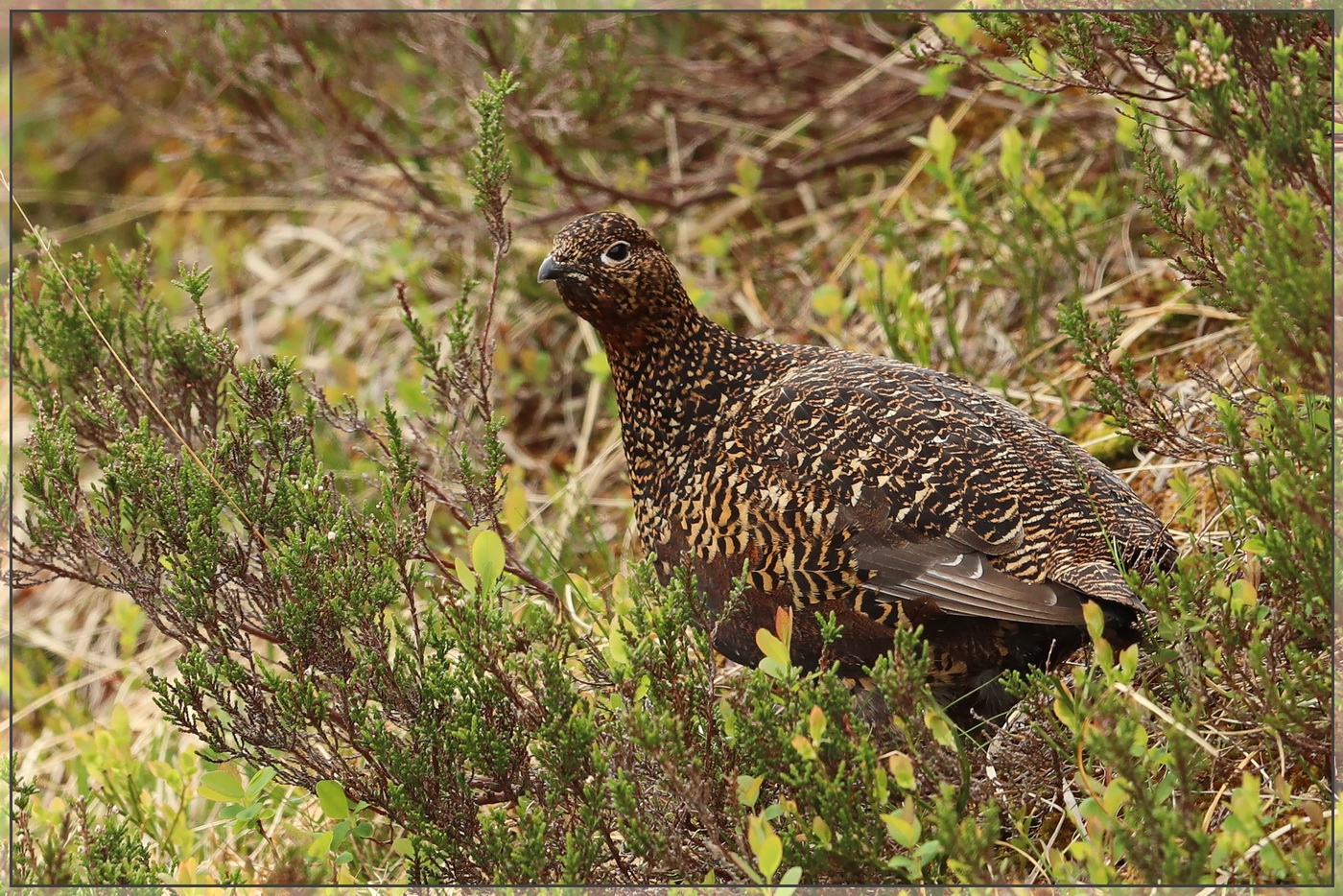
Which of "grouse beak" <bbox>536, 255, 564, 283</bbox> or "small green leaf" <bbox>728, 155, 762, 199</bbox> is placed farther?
"small green leaf" <bbox>728, 155, 762, 199</bbox>

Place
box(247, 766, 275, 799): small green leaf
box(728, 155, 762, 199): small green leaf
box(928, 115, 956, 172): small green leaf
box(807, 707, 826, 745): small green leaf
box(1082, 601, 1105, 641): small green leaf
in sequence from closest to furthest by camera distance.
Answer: box(807, 707, 826, 745): small green leaf
box(1082, 601, 1105, 641): small green leaf
box(247, 766, 275, 799): small green leaf
box(928, 115, 956, 172): small green leaf
box(728, 155, 762, 199): small green leaf

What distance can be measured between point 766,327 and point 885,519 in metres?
2.24

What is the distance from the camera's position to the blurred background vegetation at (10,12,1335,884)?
2.54 metres

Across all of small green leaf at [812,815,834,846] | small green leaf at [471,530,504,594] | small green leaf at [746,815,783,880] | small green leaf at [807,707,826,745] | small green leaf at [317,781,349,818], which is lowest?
small green leaf at [812,815,834,846]

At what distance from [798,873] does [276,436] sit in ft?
5.85

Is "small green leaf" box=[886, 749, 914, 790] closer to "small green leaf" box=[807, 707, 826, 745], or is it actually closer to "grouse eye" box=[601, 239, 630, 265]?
"small green leaf" box=[807, 707, 826, 745]

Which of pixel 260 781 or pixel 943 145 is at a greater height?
pixel 943 145

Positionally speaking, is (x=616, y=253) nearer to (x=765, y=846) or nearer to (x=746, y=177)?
(x=746, y=177)

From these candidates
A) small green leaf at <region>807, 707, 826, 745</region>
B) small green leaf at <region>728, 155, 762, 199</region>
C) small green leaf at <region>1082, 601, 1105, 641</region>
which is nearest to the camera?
small green leaf at <region>807, 707, 826, 745</region>

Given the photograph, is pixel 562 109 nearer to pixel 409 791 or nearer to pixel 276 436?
pixel 276 436

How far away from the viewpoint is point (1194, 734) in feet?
9.41

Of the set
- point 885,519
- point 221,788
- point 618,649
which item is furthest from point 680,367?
point 221,788

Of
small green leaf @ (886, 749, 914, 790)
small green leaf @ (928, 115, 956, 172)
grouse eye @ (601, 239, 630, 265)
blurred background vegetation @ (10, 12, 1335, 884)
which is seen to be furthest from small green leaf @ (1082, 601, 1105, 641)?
small green leaf @ (928, 115, 956, 172)

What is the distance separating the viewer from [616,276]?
360 cm
